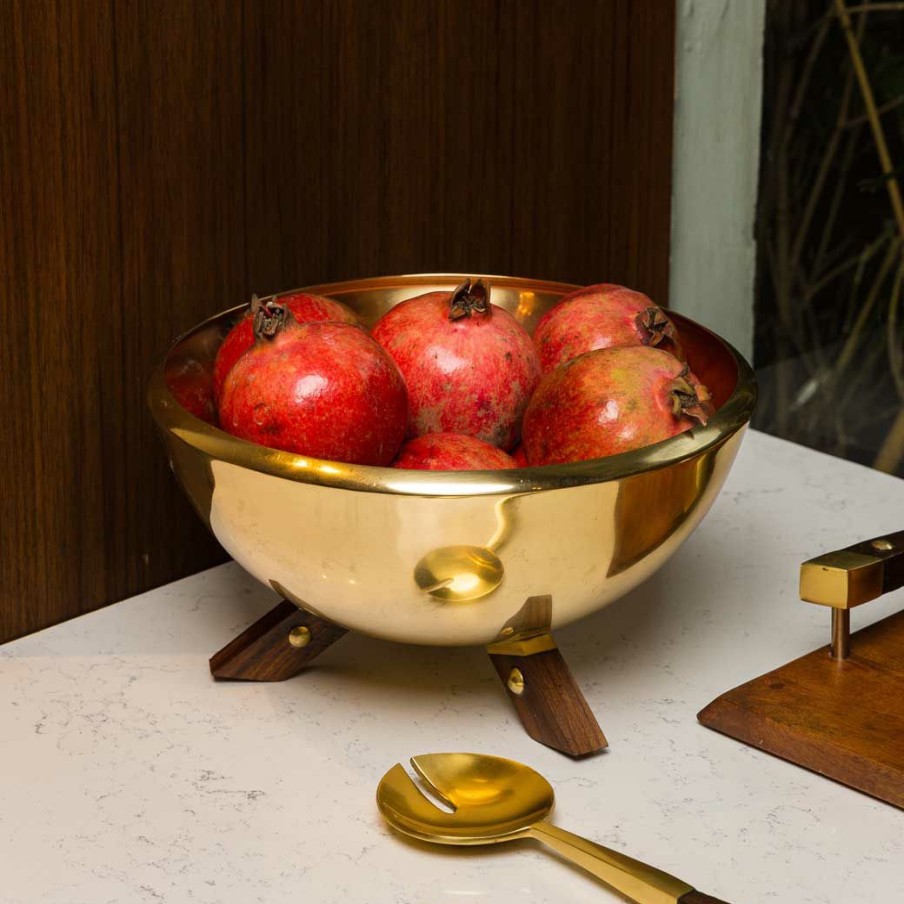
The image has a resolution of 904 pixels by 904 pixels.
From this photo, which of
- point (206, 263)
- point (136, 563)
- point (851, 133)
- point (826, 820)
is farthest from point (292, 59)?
point (851, 133)

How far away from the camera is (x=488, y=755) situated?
728mm

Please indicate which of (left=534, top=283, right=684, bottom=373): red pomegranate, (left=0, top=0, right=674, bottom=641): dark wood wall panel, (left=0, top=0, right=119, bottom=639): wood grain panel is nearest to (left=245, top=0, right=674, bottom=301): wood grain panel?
(left=0, top=0, right=674, bottom=641): dark wood wall panel

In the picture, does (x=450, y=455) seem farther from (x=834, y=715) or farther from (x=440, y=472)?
(x=834, y=715)

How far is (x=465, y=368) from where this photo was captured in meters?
0.82

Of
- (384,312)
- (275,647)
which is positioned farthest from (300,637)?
(384,312)

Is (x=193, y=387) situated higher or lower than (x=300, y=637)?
higher

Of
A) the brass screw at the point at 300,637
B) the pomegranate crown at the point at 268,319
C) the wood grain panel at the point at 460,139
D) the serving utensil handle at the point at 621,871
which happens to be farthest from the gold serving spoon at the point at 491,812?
the wood grain panel at the point at 460,139

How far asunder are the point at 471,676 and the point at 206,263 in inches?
13.4

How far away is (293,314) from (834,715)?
0.38m

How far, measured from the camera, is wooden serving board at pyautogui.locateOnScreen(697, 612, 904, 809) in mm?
716

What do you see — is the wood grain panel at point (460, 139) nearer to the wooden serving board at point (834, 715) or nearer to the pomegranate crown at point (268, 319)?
the pomegranate crown at point (268, 319)

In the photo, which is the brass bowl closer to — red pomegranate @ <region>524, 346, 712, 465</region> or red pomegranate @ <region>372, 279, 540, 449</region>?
red pomegranate @ <region>524, 346, 712, 465</region>

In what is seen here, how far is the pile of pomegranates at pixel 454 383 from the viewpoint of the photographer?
74cm

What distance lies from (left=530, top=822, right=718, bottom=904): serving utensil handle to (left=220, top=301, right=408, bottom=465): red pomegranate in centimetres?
23
